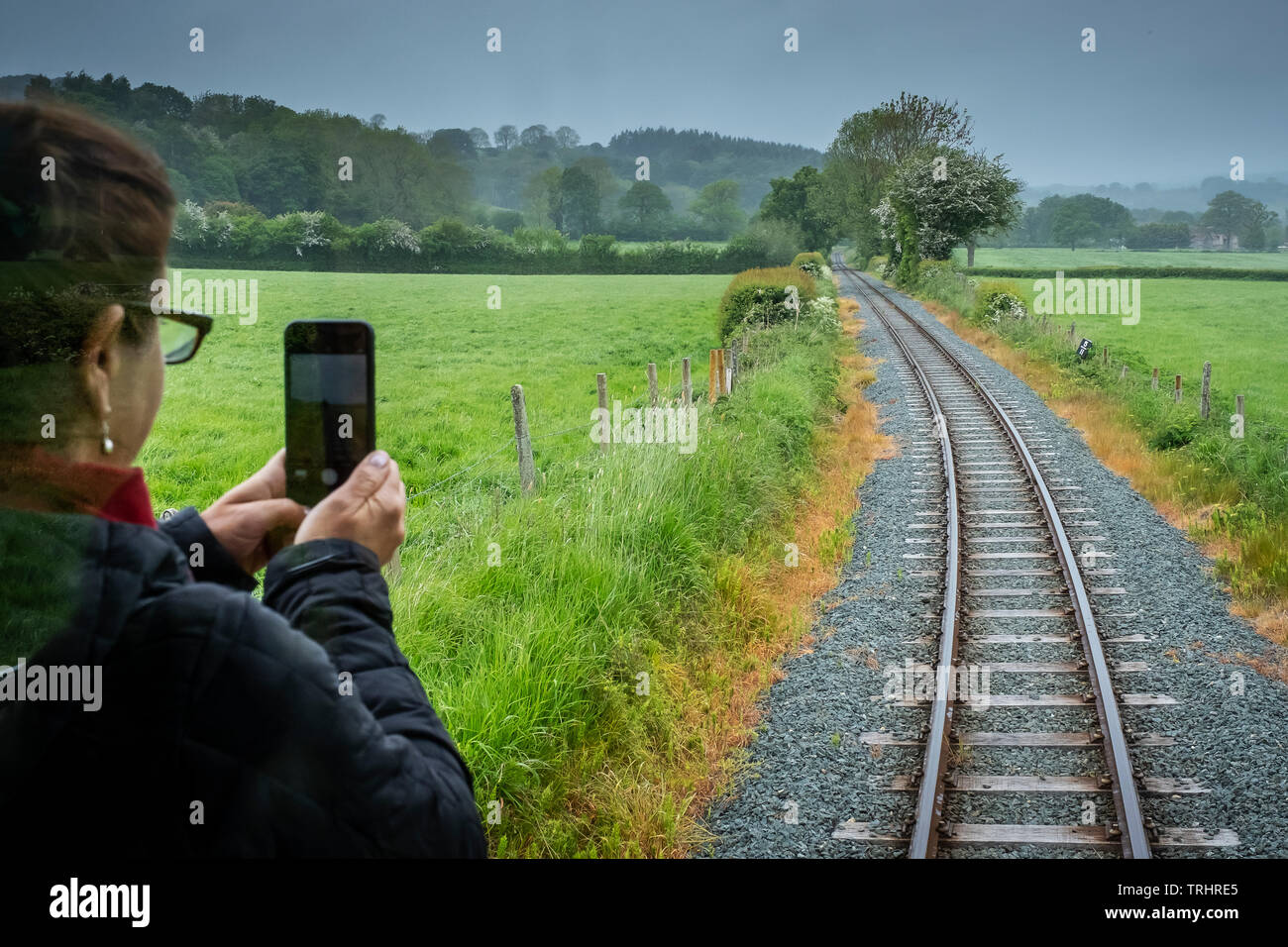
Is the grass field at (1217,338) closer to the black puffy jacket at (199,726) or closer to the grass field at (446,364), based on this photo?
the grass field at (446,364)

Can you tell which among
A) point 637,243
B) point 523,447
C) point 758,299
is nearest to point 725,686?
point 523,447

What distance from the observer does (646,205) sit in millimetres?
9812

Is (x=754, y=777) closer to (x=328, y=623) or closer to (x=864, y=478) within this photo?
(x=328, y=623)

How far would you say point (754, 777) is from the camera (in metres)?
4.47

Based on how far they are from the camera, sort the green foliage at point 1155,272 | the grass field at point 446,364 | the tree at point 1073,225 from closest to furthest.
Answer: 1. the grass field at point 446,364
2. the tree at point 1073,225
3. the green foliage at point 1155,272

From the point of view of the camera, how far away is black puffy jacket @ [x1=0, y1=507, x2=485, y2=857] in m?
0.93

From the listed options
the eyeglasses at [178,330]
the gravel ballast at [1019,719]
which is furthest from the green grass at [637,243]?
the eyeglasses at [178,330]

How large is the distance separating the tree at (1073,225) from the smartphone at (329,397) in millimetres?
10363

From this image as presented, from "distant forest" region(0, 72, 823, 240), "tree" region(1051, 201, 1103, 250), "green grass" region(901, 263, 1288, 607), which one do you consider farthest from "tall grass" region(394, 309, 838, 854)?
"tree" region(1051, 201, 1103, 250)

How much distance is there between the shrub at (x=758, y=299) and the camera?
2338cm

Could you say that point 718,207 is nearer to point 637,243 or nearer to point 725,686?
point 637,243

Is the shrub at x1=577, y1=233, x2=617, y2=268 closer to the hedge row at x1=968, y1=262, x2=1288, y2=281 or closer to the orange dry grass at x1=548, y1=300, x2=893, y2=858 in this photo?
the orange dry grass at x1=548, y1=300, x2=893, y2=858

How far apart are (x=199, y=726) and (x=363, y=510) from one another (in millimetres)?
330

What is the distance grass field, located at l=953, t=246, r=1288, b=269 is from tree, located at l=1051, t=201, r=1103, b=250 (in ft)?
Answer: 1.05
